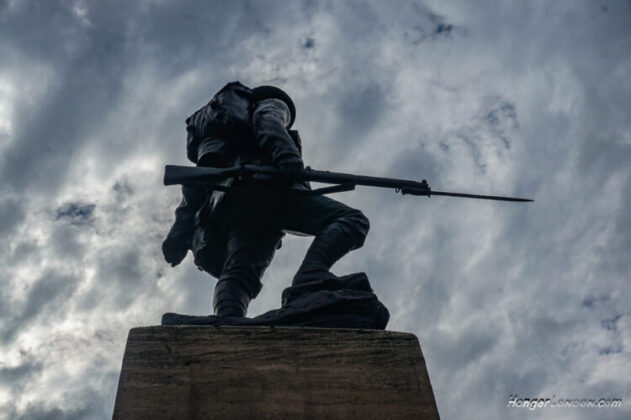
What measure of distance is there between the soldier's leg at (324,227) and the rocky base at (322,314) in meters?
0.31

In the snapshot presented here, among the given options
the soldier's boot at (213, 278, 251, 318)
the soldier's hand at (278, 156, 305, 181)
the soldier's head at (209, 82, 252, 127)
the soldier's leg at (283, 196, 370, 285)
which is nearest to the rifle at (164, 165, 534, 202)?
the soldier's hand at (278, 156, 305, 181)

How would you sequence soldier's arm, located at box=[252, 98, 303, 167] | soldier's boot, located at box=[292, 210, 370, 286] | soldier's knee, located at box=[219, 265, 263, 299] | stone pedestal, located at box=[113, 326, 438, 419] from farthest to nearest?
1. soldier's knee, located at box=[219, 265, 263, 299]
2. soldier's arm, located at box=[252, 98, 303, 167]
3. soldier's boot, located at box=[292, 210, 370, 286]
4. stone pedestal, located at box=[113, 326, 438, 419]

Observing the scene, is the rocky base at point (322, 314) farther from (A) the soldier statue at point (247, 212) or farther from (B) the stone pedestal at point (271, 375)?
(A) the soldier statue at point (247, 212)

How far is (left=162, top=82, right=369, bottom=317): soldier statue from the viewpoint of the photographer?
3891 mm

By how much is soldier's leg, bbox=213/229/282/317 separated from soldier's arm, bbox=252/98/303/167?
0.66m

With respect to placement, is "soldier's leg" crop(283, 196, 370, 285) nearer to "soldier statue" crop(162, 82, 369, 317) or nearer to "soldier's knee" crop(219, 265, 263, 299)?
"soldier statue" crop(162, 82, 369, 317)

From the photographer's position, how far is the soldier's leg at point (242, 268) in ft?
12.8

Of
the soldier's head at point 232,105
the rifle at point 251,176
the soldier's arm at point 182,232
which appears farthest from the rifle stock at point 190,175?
the soldier's head at point 232,105

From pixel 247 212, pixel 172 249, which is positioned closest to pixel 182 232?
pixel 172 249

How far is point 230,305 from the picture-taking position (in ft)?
12.6

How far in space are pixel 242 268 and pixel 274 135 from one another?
101 cm

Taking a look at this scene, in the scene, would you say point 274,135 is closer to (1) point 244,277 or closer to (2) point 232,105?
(2) point 232,105

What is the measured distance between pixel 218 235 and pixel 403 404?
87.7 inches

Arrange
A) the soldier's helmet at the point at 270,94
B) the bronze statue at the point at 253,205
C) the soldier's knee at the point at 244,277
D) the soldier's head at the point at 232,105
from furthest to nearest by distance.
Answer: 1. the soldier's helmet at the point at 270,94
2. the soldier's head at the point at 232,105
3. the soldier's knee at the point at 244,277
4. the bronze statue at the point at 253,205
